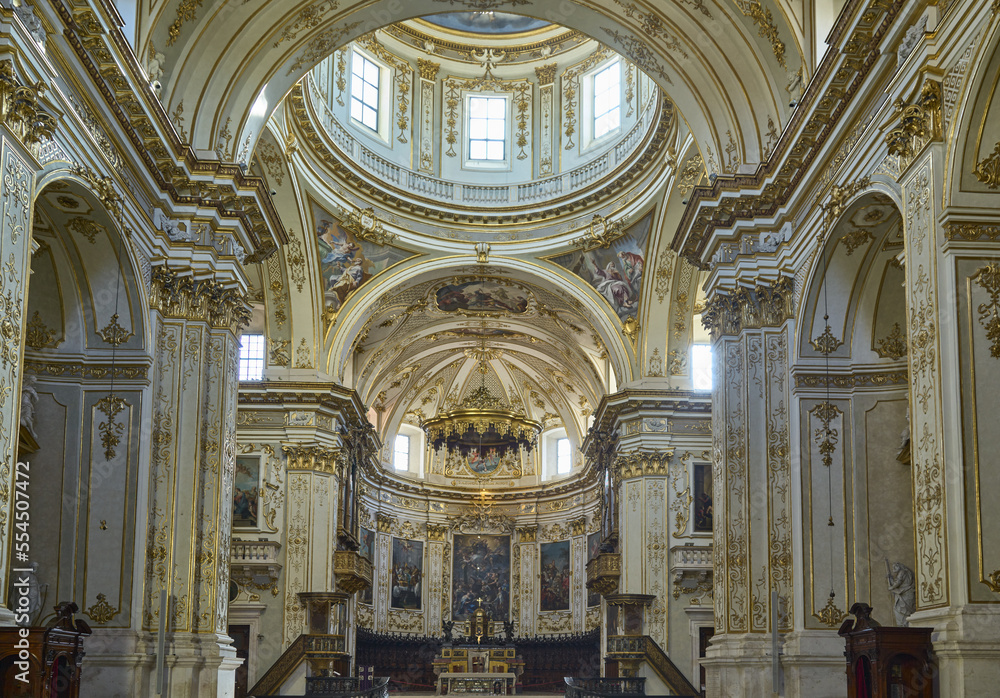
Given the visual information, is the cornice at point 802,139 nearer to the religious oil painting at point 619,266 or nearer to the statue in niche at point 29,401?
the statue in niche at point 29,401

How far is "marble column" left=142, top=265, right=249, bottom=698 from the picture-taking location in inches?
544

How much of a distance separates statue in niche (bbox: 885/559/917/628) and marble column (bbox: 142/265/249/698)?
323 inches

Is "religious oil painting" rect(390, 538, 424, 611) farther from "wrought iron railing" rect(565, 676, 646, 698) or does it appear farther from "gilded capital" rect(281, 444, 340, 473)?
"wrought iron railing" rect(565, 676, 646, 698)

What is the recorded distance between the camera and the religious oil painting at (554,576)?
123ft

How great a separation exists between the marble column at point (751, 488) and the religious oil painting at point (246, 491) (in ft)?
44.6

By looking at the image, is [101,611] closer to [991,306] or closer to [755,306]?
[755,306]

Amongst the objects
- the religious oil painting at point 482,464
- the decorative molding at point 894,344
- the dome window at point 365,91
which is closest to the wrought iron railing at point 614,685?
the decorative molding at point 894,344

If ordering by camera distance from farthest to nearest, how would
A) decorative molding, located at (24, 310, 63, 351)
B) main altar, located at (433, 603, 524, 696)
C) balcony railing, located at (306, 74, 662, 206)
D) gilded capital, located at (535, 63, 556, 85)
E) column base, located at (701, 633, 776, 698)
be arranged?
main altar, located at (433, 603, 524, 696) < gilded capital, located at (535, 63, 556, 85) < balcony railing, located at (306, 74, 662, 206) < column base, located at (701, 633, 776, 698) < decorative molding, located at (24, 310, 63, 351)

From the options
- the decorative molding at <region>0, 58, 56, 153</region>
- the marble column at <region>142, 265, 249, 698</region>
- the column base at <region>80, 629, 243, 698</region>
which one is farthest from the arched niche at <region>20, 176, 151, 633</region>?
the decorative molding at <region>0, 58, 56, 153</region>

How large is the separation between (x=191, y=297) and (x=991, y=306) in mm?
9811

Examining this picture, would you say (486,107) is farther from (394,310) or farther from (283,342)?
(283,342)

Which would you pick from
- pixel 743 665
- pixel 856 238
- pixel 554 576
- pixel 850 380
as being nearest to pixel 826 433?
pixel 850 380

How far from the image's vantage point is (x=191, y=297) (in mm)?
14891

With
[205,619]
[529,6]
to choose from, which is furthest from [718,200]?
[205,619]
